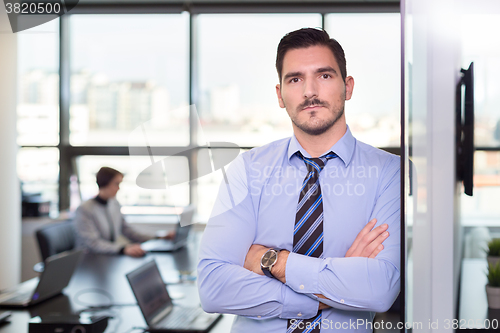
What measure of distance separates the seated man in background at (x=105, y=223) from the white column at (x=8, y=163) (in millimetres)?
862

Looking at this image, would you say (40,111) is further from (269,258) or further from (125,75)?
(269,258)

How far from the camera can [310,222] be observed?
1345 mm

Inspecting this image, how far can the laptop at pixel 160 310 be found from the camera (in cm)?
197

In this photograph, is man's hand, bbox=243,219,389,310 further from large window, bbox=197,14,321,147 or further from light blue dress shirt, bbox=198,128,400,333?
large window, bbox=197,14,321,147

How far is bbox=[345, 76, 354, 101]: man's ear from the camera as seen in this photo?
1.37 metres

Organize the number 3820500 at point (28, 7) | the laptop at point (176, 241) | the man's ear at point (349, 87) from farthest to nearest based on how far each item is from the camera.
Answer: the laptop at point (176, 241) → the number 3820500 at point (28, 7) → the man's ear at point (349, 87)

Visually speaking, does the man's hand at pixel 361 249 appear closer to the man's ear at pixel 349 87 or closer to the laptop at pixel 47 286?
the man's ear at pixel 349 87

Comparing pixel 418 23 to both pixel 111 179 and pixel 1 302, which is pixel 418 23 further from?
pixel 111 179

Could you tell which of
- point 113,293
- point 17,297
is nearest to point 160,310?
point 113,293

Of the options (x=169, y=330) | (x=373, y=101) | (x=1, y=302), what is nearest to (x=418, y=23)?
(x=373, y=101)

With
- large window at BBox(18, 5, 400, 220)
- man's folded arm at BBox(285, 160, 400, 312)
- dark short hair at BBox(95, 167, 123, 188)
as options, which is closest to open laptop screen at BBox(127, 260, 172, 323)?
man's folded arm at BBox(285, 160, 400, 312)

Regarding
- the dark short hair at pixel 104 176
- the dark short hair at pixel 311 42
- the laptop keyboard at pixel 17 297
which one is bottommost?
the laptop keyboard at pixel 17 297

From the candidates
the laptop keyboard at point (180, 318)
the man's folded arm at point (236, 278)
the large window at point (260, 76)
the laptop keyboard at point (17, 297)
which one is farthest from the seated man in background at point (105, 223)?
the man's folded arm at point (236, 278)

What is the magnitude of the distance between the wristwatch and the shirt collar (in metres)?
0.31
